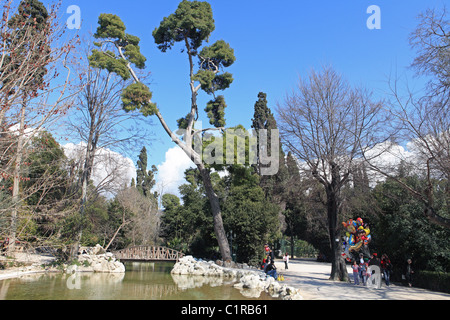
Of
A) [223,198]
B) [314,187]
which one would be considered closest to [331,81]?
[314,187]

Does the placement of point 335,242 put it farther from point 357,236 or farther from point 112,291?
point 112,291

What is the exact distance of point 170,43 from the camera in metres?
19.9

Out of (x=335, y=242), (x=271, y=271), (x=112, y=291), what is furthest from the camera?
(x=335, y=242)

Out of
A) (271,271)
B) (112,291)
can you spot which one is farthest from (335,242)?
(112,291)

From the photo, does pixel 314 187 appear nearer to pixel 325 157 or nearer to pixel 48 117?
pixel 325 157

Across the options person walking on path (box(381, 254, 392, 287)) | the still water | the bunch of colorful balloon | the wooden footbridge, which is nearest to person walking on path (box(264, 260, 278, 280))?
the still water

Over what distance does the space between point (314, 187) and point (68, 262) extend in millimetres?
12866

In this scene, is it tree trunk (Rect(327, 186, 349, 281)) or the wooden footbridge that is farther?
the wooden footbridge

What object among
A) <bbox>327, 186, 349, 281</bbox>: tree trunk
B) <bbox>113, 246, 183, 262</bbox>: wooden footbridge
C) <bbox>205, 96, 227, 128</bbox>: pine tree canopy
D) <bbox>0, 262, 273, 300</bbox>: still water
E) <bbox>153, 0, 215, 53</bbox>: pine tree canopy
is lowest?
<bbox>0, 262, 273, 300</bbox>: still water

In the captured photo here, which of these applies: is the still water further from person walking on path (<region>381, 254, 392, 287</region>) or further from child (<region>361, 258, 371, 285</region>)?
person walking on path (<region>381, 254, 392, 287</region>)

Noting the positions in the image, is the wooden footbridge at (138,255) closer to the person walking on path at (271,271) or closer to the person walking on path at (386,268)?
the person walking on path at (271,271)

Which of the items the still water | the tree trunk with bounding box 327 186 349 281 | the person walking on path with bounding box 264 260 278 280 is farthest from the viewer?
the tree trunk with bounding box 327 186 349 281

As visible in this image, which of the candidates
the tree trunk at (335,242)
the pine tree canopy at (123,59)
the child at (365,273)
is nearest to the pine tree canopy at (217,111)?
the pine tree canopy at (123,59)
